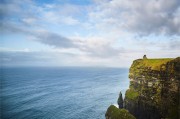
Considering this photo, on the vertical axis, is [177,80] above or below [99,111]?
above

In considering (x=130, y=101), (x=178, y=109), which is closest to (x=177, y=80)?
(x=178, y=109)

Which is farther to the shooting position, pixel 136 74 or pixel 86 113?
pixel 86 113

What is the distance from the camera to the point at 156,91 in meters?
39.8

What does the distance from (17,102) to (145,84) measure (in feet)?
155

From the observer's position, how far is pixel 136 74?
48.1 metres

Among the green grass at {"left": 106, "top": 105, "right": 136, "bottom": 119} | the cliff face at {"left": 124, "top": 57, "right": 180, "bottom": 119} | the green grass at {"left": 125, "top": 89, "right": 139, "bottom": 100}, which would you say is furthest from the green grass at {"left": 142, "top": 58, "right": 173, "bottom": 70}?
the green grass at {"left": 106, "top": 105, "right": 136, "bottom": 119}

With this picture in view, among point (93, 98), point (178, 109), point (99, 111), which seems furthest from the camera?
point (93, 98)

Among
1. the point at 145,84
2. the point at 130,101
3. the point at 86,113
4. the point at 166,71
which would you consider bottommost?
the point at 86,113

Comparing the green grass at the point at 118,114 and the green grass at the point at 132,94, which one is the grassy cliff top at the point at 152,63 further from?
the green grass at the point at 118,114

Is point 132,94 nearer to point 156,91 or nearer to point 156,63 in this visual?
point 156,91

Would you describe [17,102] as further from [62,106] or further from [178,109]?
[178,109]

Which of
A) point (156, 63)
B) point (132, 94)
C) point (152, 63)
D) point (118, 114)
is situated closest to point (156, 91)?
point (156, 63)

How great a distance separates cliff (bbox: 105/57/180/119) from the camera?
36625 millimetres

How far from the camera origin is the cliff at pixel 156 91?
1442 inches
